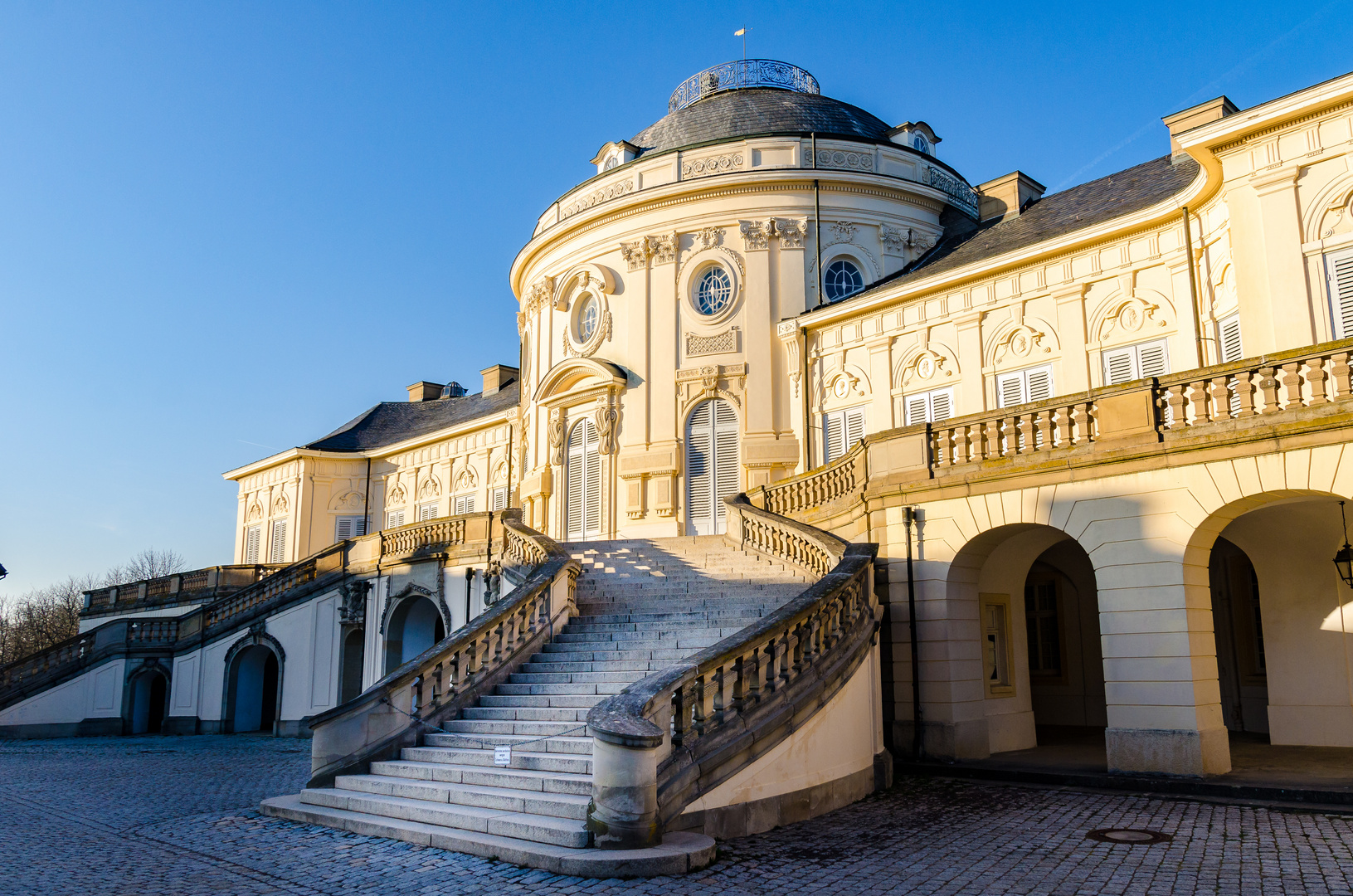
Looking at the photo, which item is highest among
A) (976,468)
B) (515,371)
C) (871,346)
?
(515,371)

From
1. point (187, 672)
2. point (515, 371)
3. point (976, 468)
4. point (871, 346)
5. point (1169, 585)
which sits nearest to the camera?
point (1169, 585)

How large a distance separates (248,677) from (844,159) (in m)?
21.3

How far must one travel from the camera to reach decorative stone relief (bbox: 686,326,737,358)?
2567 cm

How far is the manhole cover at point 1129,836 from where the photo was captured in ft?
28.8

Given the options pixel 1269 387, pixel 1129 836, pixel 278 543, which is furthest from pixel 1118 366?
pixel 278 543

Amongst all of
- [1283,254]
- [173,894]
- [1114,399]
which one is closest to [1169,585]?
[1114,399]

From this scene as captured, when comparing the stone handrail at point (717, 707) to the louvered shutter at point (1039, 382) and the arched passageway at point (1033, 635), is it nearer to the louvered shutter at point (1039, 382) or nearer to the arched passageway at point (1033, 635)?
the arched passageway at point (1033, 635)

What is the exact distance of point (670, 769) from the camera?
865 cm

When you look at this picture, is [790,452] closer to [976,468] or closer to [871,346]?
[871,346]

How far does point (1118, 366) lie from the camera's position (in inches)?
787

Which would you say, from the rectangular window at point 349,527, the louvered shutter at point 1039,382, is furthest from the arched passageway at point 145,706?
the louvered shutter at point 1039,382

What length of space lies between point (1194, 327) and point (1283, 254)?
374 centimetres

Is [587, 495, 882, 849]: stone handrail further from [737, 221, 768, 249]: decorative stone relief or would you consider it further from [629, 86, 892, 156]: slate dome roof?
[629, 86, 892, 156]: slate dome roof

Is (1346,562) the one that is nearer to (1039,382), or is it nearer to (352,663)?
(1039,382)
